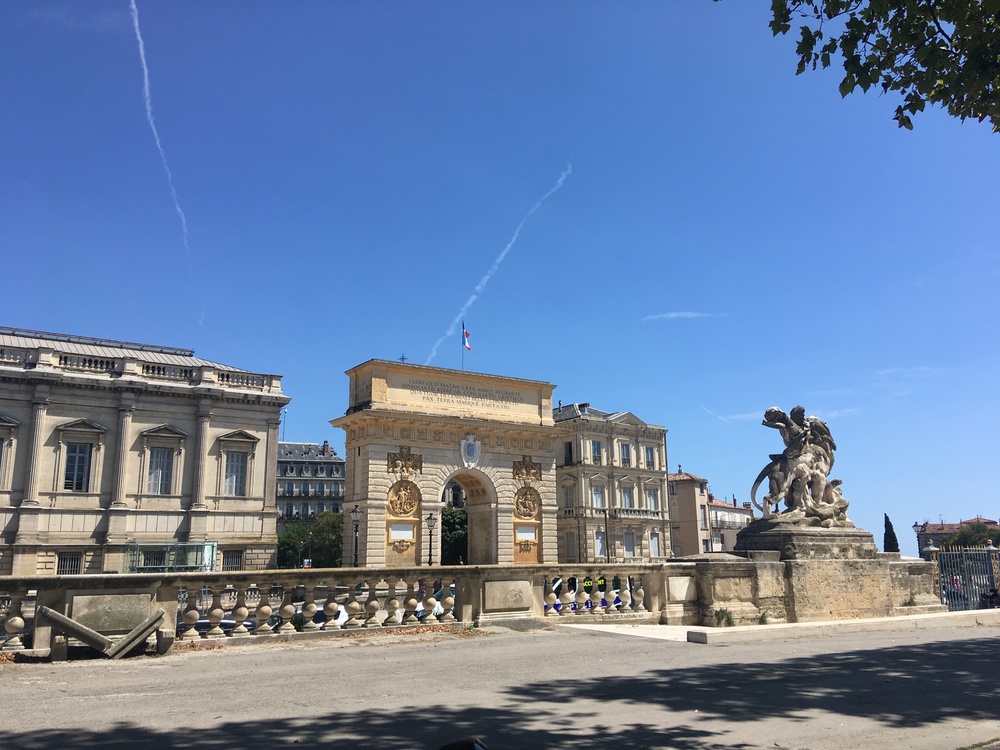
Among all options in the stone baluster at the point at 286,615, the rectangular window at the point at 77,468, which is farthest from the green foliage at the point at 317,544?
the stone baluster at the point at 286,615

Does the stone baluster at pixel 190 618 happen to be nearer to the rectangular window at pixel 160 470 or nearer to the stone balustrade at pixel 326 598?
the stone balustrade at pixel 326 598

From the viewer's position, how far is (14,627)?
7.57 m

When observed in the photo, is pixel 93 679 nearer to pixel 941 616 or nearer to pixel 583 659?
pixel 583 659

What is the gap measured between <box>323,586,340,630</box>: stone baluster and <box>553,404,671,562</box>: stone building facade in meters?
45.6

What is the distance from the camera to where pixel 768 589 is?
11953 mm

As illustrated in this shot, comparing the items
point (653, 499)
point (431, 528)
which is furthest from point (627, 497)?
point (431, 528)

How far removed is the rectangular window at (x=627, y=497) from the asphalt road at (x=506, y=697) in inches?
1901

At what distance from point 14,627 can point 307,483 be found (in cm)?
7754

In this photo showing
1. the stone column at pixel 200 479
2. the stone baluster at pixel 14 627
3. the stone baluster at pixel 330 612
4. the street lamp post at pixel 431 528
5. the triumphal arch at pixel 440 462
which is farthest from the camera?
the stone column at pixel 200 479

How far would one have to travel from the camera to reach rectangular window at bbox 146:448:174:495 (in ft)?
113

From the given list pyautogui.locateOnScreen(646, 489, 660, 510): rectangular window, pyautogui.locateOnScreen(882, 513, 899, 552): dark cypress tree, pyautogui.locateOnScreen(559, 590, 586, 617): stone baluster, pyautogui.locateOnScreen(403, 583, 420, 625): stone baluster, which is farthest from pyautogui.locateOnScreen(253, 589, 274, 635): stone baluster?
pyautogui.locateOnScreen(646, 489, 660, 510): rectangular window

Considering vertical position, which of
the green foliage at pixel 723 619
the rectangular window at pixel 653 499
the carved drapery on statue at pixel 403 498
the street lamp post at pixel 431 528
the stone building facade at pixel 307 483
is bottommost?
the green foliage at pixel 723 619

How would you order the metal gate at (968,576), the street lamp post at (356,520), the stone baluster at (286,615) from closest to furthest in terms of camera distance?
the stone baluster at (286,615) < the metal gate at (968,576) < the street lamp post at (356,520)

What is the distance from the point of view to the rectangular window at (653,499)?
5828 centimetres
